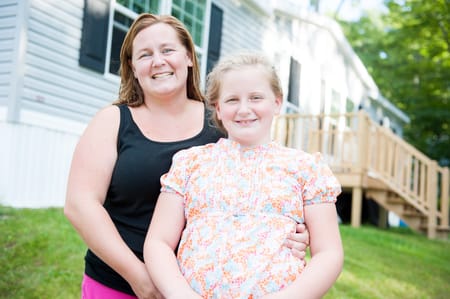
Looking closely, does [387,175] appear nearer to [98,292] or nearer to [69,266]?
[69,266]

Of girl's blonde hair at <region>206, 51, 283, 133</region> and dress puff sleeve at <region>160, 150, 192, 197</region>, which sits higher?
girl's blonde hair at <region>206, 51, 283, 133</region>

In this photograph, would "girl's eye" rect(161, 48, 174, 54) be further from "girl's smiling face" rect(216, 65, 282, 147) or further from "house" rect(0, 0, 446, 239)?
"house" rect(0, 0, 446, 239)

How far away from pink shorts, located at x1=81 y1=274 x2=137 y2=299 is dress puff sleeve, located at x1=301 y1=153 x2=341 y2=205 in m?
0.76

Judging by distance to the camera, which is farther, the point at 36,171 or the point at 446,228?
the point at 446,228

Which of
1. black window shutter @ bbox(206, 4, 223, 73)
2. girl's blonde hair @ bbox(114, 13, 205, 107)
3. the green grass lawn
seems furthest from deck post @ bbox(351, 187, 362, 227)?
girl's blonde hair @ bbox(114, 13, 205, 107)

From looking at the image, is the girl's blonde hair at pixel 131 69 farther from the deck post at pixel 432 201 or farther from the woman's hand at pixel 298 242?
the deck post at pixel 432 201

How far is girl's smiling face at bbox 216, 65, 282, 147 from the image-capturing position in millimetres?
1891

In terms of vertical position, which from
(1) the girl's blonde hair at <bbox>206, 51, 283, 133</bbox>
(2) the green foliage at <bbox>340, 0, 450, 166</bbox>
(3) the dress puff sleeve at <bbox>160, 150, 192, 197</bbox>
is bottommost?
(3) the dress puff sleeve at <bbox>160, 150, 192, 197</bbox>

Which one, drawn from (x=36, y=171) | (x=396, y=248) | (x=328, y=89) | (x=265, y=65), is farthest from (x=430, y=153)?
(x=265, y=65)

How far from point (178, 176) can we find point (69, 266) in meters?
2.98

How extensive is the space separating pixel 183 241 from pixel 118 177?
14.8 inches

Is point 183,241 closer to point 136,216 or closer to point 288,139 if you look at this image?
point 136,216

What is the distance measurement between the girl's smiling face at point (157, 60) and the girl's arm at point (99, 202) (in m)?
0.21

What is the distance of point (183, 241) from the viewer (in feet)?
6.05
